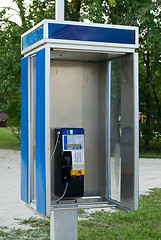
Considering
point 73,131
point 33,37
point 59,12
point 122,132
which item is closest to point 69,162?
point 73,131

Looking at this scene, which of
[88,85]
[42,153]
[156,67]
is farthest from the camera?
[156,67]

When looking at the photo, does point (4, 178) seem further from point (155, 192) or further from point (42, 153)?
point (42, 153)

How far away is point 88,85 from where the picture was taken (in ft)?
18.8

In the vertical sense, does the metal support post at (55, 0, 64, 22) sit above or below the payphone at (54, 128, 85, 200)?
above

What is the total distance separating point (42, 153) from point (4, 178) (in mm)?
7422

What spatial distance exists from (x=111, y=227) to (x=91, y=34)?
9.95 feet

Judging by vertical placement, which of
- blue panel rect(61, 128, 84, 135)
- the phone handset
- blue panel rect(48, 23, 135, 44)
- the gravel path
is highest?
blue panel rect(48, 23, 135, 44)

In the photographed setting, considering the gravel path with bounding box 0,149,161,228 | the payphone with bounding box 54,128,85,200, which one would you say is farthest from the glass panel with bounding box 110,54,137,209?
the gravel path with bounding box 0,149,161,228

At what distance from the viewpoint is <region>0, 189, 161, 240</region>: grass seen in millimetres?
5992

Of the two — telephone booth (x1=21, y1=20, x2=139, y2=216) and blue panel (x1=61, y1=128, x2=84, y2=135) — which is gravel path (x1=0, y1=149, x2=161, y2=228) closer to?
telephone booth (x1=21, y1=20, x2=139, y2=216)

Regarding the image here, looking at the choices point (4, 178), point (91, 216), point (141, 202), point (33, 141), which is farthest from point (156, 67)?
point (33, 141)

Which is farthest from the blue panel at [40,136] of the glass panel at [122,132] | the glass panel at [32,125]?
the glass panel at [122,132]

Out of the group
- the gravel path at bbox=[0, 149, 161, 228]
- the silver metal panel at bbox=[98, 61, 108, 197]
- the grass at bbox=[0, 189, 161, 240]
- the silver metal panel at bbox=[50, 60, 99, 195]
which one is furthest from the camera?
the gravel path at bbox=[0, 149, 161, 228]

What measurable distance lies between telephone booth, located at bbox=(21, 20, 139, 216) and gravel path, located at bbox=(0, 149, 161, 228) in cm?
86
